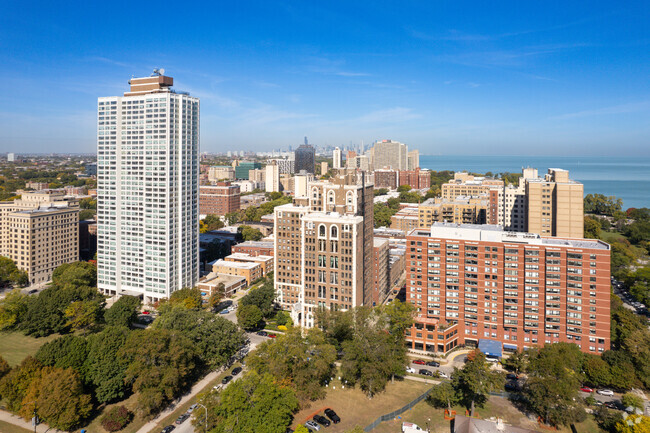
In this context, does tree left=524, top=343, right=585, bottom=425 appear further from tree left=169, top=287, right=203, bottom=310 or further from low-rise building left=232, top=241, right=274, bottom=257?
low-rise building left=232, top=241, right=274, bottom=257

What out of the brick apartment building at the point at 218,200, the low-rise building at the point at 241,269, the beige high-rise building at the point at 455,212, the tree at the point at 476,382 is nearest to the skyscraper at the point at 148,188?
the low-rise building at the point at 241,269

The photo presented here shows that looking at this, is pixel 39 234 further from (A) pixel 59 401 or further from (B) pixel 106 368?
(A) pixel 59 401

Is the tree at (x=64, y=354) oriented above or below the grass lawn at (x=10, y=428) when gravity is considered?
above

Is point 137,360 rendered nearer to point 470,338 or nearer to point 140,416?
point 140,416

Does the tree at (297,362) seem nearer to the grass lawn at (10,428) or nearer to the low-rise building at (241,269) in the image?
the grass lawn at (10,428)

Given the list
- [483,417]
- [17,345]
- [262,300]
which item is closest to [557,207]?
[483,417]
